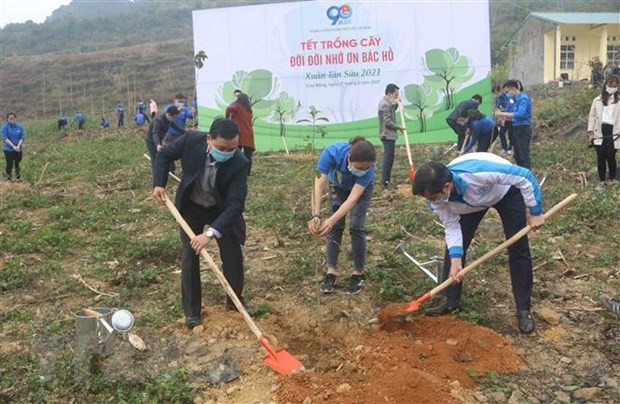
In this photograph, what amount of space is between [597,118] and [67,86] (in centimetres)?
4853

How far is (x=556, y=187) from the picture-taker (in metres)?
7.56

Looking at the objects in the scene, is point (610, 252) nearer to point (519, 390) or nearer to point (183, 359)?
point (519, 390)

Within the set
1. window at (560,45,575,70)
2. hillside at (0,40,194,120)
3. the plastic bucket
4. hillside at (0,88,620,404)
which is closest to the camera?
hillside at (0,88,620,404)

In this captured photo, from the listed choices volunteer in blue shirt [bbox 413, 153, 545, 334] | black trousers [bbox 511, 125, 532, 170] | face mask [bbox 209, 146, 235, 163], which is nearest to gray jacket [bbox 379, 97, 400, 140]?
black trousers [bbox 511, 125, 532, 170]

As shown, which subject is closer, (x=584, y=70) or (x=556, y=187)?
(x=556, y=187)

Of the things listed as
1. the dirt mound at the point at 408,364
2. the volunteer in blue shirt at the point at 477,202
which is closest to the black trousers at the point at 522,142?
the volunteer in blue shirt at the point at 477,202

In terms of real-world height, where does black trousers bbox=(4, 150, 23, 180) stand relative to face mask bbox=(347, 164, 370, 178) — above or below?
below

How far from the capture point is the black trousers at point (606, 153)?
7.36 meters

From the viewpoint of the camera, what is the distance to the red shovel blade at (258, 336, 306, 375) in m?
3.27

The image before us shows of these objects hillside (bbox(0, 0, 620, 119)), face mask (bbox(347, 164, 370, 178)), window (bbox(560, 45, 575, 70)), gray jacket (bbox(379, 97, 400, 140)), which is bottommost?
face mask (bbox(347, 164, 370, 178))

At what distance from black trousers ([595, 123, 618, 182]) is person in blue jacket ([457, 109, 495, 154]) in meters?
1.41

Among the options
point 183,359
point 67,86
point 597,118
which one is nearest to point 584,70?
point 597,118

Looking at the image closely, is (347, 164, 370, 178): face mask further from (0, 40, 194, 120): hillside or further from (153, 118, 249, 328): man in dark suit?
(0, 40, 194, 120): hillside

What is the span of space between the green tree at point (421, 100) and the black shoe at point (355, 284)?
35.4 ft
